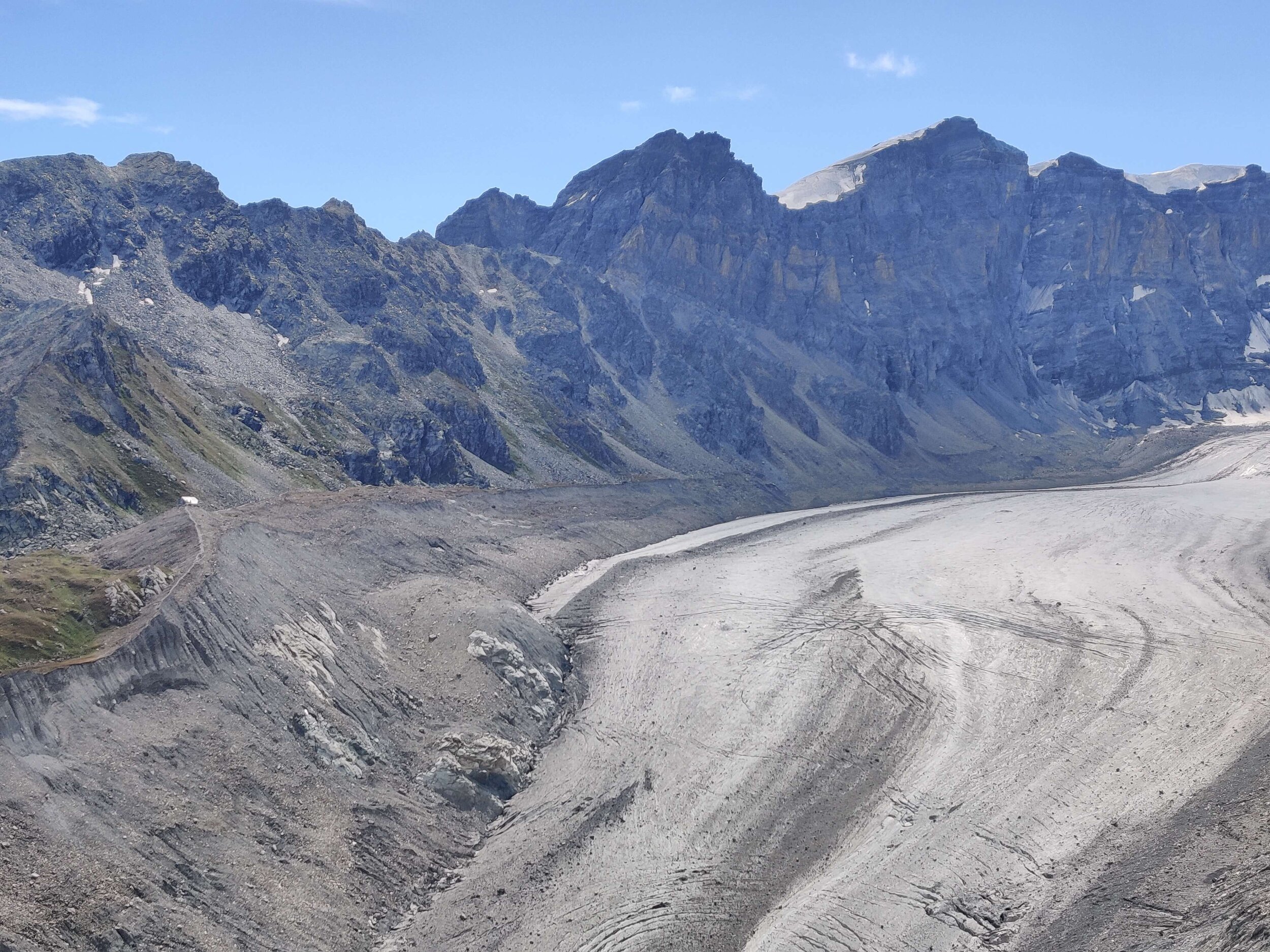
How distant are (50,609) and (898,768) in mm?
39050

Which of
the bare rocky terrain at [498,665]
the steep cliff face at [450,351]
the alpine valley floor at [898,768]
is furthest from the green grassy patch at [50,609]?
the alpine valley floor at [898,768]

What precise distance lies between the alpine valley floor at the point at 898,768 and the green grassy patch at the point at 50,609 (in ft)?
60.5

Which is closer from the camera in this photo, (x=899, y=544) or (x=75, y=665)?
(x=75, y=665)

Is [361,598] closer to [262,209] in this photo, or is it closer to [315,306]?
[315,306]

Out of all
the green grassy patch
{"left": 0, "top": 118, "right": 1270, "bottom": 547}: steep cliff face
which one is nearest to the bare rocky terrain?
the green grassy patch

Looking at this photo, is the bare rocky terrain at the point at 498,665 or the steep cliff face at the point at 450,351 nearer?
the bare rocky terrain at the point at 498,665

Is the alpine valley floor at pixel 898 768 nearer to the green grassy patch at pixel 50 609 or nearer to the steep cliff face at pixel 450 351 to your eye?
the green grassy patch at pixel 50 609

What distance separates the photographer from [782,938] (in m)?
35.5

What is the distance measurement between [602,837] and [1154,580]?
2067 inches

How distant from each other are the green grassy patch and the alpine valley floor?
18.4m

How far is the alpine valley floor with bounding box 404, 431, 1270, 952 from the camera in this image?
119ft

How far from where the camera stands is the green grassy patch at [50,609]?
130ft

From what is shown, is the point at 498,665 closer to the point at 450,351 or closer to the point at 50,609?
the point at 50,609

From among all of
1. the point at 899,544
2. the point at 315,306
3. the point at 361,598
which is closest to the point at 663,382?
the point at 315,306
